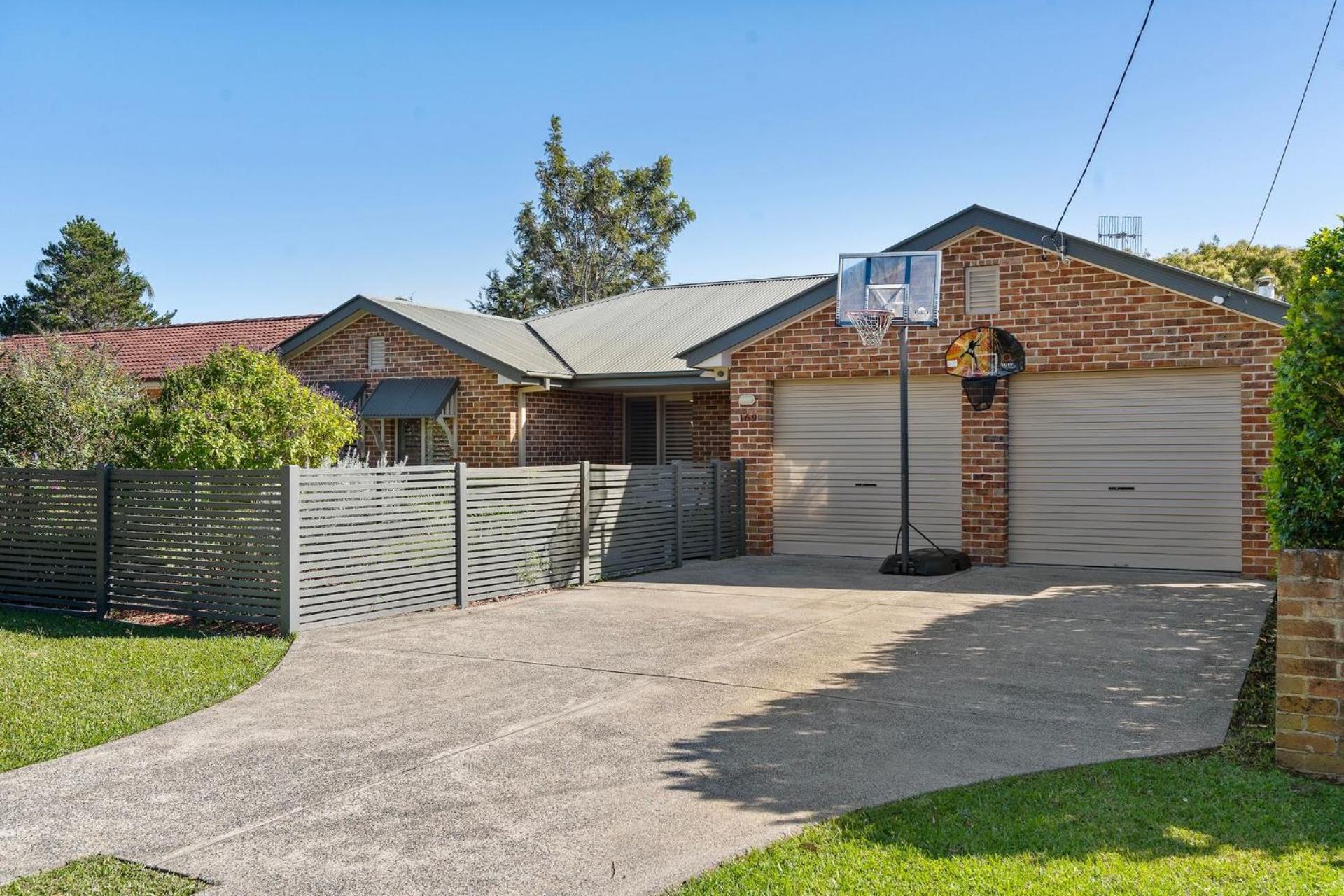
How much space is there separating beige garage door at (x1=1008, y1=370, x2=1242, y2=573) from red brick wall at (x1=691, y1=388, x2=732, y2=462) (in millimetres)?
5682

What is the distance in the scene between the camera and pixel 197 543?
32.6ft

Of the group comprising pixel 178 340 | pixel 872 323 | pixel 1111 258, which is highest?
pixel 178 340

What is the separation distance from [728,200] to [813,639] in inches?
988

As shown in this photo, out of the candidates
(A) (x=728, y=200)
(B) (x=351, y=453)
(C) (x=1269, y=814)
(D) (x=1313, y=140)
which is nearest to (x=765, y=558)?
(B) (x=351, y=453)

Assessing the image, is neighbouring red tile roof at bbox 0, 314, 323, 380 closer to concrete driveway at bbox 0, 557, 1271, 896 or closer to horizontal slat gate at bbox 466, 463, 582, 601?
horizontal slat gate at bbox 466, 463, 582, 601

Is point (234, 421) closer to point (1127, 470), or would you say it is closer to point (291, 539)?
point (291, 539)

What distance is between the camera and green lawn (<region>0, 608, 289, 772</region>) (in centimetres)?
632

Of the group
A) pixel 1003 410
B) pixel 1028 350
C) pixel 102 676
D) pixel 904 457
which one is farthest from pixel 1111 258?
pixel 102 676

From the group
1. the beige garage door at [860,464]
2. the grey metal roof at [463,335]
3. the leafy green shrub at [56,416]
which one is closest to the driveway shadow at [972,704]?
the beige garage door at [860,464]

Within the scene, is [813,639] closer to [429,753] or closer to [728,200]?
[429,753]

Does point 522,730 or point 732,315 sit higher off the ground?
point 732,315

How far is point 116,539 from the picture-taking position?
34.2 ft

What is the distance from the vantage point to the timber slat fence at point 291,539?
31.1ft

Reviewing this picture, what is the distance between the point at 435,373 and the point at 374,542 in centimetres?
893
